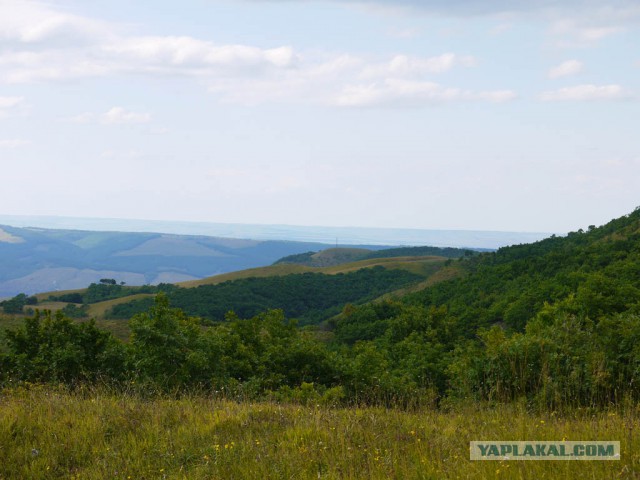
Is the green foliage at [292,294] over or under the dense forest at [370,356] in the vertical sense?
under

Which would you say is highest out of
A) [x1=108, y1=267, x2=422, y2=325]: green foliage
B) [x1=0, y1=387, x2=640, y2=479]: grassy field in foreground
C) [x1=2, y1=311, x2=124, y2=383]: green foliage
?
[x1=0, y1=387, x2=640, y2=479]: grassy field in foreground

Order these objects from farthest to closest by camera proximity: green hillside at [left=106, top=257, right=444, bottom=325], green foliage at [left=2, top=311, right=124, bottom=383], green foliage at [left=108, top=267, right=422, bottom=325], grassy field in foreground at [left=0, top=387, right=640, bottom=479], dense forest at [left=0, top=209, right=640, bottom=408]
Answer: green foliage at [left=108, top=267, right=422, bottom=325] < green hillside at [left=106, top=257, right=444, bottom=325] < green foliage at [left=2, top=311, right=124, bottom=383] < dense forest at [left=0, top=209, right=640, bottom=408] < grassy field in foreground at [left=0, top=387, right=640, bottom=479]

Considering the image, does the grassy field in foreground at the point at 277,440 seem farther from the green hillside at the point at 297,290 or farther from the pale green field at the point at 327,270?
the pale green field at the point at 327,270

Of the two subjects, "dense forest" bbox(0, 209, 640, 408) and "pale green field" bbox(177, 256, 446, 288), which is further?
"pale green field" bbox(177, 256, 446, 288)

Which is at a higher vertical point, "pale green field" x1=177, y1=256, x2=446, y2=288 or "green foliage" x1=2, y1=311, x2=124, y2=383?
"green foliage" x1=2, y1=311, x2=124, y2=383

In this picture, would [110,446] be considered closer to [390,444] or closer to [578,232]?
[390,444]

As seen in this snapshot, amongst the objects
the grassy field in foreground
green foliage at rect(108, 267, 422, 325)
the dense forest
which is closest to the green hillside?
green foliage at rect(108, 267, 422, 325)

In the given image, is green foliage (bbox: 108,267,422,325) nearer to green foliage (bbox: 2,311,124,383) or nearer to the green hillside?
the green hillside

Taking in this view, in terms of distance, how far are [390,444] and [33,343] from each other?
15.0 metres

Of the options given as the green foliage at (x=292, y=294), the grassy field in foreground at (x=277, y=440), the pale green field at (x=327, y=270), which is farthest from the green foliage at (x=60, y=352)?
the pale green field at (x=327, y=270)

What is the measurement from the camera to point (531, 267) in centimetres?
7169

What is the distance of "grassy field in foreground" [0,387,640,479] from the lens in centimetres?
639

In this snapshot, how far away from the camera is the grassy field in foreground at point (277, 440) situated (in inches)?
252

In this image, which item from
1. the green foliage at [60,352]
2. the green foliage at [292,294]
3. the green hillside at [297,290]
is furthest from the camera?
the green foliage at [292,294]
